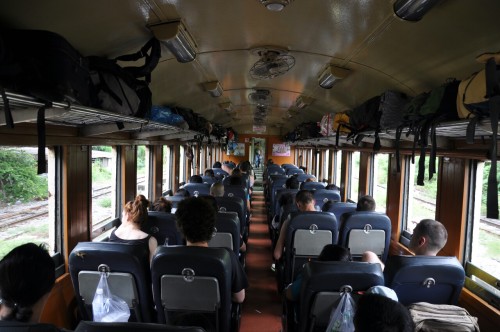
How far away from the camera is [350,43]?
3.86 meters

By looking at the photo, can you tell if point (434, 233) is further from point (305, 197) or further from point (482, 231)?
point (305, 197)

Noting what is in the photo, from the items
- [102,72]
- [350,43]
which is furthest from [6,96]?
[350,43]

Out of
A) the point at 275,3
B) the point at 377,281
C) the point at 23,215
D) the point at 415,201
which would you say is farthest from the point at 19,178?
the point at 415,201

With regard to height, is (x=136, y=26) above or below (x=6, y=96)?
above

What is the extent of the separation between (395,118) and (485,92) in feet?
6.77

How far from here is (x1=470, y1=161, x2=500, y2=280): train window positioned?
3900mm

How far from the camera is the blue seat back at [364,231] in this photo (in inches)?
161

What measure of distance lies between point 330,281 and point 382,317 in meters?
0.81

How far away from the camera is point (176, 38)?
11.5ft

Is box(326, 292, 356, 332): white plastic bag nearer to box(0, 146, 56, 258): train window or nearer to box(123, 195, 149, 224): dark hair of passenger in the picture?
box(123, 195, 149, 224): dark hair of passenger

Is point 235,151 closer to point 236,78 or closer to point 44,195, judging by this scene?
point 236,78

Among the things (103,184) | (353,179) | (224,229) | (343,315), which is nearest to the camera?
(343,315)

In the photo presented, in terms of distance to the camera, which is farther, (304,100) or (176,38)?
(304,100)

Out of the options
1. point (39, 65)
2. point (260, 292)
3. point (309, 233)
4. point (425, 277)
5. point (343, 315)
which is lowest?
point (260, 292)
